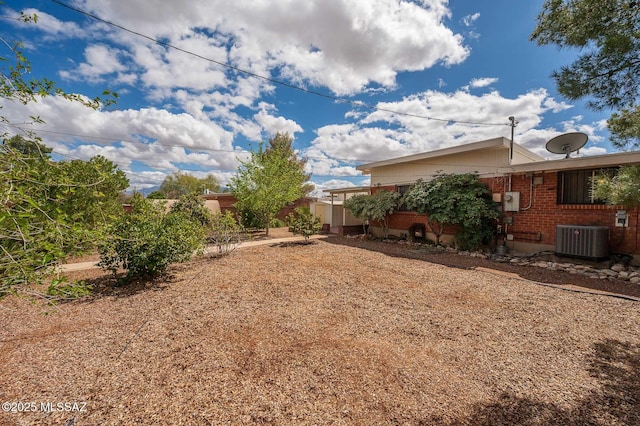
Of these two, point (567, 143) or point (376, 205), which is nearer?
point (567, 143)

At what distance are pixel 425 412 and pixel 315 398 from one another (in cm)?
87

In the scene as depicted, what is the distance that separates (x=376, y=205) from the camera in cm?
1127

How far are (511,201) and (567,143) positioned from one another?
7.20ft

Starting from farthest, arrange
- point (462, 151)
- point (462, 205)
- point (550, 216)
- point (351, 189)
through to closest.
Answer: point (351, 189), point (462, 151), point (462, 205), point (550, 216)

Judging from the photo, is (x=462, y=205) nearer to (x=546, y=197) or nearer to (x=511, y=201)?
(x=511, y=201)

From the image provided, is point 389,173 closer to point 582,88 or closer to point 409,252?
point 409,252

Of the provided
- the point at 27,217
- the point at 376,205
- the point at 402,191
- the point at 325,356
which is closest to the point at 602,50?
the point at 325,356

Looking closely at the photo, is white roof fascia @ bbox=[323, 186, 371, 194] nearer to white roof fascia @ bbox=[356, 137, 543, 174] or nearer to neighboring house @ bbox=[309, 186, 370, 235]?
neighboring house @ bbox=[309, 186, 370, 235]

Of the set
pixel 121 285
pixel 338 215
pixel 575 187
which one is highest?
pixel 575 187

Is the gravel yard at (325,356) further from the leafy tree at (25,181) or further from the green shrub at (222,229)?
the green shrub at (222,229)

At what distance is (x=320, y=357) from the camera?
107 inches

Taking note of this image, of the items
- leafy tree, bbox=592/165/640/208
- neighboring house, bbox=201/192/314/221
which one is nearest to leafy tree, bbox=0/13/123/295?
leafy tree, bbox=592/165/640/208

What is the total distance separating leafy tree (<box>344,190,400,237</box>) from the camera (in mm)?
11062

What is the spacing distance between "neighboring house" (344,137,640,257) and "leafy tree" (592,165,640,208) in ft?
10.0
